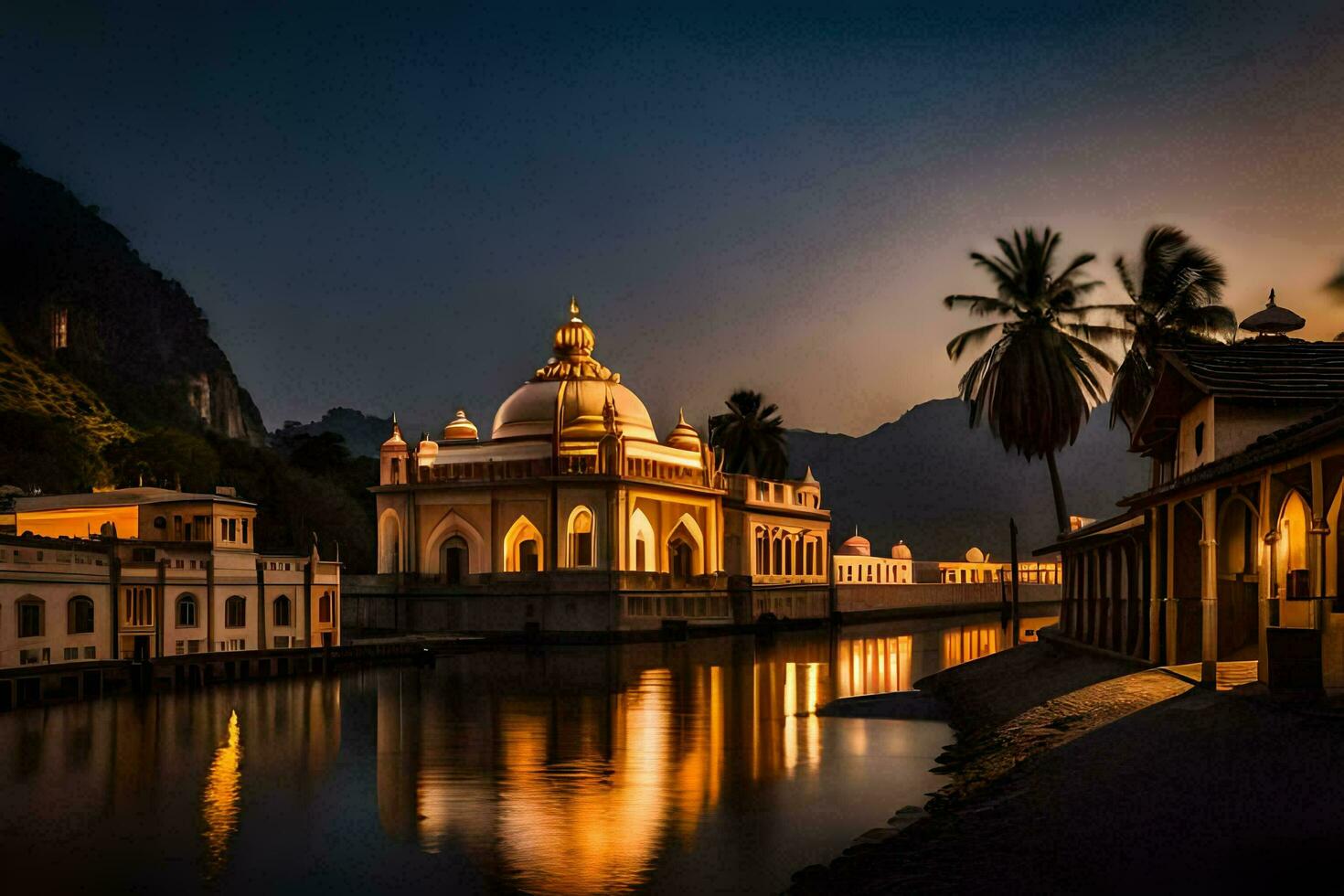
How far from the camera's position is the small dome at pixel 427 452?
7975cm

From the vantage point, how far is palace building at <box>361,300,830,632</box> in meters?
71.4

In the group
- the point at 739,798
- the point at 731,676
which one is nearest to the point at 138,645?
the point at 731,676

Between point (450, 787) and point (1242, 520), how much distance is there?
14.4 meters

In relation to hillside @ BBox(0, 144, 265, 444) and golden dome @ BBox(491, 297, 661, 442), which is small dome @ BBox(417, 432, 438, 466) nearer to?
golden dome @ BBox(491, 297, 661, 442)

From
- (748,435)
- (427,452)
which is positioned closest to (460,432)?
(427,452)

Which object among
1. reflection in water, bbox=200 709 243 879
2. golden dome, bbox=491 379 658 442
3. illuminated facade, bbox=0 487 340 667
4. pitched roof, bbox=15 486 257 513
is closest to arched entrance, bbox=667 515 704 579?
golden dome, bbox=491 379 658 442

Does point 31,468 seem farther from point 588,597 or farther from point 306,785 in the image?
point 306,785

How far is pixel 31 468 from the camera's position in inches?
3482

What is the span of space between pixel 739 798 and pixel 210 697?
22.4 meters

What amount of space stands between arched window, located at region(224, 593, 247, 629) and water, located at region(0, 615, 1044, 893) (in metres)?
5.07

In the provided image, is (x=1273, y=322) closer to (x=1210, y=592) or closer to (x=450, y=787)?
(x=1210, y=592)

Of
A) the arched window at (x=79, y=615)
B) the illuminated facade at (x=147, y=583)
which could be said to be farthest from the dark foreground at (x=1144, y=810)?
the arched window at (x=79, y=615)

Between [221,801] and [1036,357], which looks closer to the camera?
[221,801]

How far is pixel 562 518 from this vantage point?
74.8m
